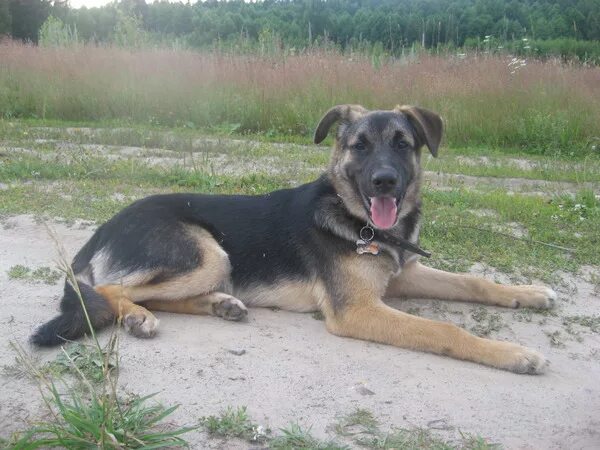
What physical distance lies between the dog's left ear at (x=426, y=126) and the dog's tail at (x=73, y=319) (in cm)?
254

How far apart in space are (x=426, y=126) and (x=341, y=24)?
2278 centimetres

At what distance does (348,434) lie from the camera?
2971 mm

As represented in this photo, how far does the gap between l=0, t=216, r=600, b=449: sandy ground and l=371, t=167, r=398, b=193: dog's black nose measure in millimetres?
1034

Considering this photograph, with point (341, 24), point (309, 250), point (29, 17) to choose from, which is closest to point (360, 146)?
point (309, 250)

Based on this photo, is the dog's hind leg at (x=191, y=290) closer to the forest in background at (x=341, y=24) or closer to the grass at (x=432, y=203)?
the grass at (x=432, y=203)

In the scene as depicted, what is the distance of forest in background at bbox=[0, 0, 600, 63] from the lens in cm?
1761

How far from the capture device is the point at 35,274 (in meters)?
4.86

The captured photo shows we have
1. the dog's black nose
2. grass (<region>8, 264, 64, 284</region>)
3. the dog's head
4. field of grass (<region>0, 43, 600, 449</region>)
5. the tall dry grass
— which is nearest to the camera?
field of grass (<region>0, 43, 600, 449</region>)

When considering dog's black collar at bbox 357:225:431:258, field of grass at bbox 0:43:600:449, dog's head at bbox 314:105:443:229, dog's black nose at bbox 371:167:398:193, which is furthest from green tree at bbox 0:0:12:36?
dog's black nose at bbox 371:167:398:193

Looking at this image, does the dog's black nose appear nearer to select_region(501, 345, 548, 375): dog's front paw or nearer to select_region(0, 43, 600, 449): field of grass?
select_region(0, 43, 600, 449): field of grass

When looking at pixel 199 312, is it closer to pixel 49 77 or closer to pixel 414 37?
pixel 49 77

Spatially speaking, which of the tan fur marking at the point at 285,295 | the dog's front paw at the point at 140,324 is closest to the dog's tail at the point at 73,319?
the dog's front paw at the point at 140,324

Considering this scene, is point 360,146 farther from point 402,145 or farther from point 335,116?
point 335,116

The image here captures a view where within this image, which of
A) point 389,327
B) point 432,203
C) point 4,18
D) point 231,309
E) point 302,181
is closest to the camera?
point 389,327
